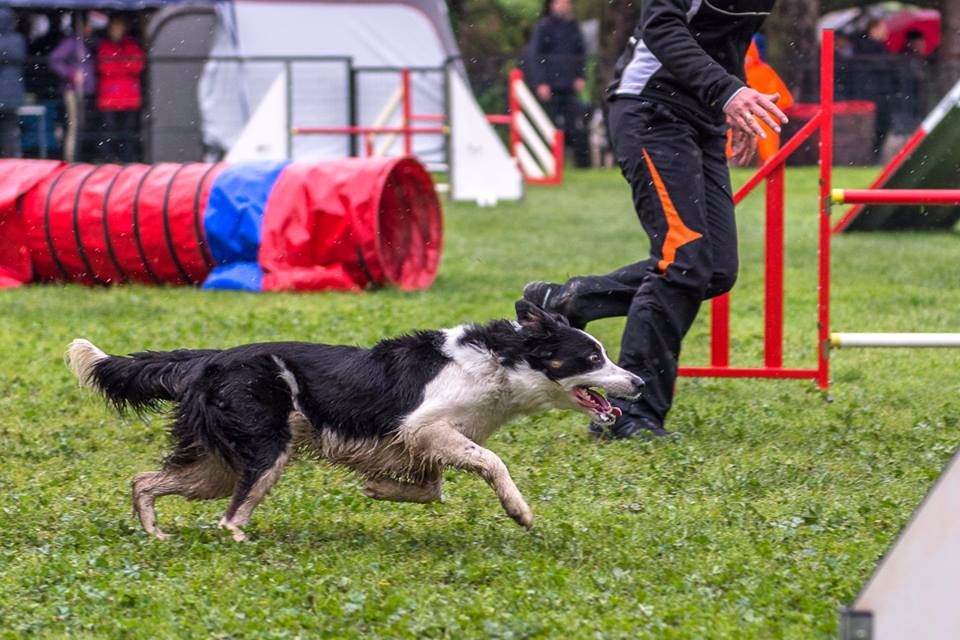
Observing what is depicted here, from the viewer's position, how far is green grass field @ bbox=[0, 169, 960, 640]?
12.6ft

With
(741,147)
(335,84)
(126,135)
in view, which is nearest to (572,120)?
(335,84)

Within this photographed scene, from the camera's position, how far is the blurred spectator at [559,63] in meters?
21.7

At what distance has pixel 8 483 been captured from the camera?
548cm

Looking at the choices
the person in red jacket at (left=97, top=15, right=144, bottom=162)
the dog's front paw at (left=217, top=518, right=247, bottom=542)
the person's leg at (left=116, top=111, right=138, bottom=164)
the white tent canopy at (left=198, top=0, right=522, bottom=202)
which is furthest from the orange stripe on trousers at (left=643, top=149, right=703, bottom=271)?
the person's leg at (left=116, top=111, right=138, bottom=164)

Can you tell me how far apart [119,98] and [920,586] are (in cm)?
1649

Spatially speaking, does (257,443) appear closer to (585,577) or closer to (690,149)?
(585,577)

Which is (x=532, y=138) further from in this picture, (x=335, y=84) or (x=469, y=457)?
(x=469, y=457)

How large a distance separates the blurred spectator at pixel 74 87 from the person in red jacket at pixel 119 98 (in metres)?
0.28

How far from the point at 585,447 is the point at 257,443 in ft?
5.78

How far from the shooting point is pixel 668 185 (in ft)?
19.2

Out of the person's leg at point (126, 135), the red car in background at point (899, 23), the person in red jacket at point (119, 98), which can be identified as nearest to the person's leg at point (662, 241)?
the person in red jacket at point (119, 98)

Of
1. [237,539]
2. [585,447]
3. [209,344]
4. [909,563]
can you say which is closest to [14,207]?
[209,344]

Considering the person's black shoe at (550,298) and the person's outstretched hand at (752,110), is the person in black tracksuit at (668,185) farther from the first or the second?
the person's outstretched hand at (752,110)

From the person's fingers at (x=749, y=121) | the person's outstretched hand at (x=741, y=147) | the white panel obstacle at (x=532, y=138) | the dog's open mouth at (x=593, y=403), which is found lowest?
the white panel obstacle at (x=532, y=138)
